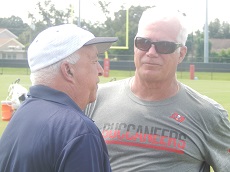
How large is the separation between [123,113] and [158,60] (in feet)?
1.34

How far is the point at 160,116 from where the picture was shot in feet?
11.4

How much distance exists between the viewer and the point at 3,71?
45688mm

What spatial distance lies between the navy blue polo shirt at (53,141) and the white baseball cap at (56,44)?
149 millimetres

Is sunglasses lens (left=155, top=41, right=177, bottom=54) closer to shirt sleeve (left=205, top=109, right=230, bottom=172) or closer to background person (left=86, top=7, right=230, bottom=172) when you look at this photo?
background person (left=86, top=7, right=230, bottom=172)

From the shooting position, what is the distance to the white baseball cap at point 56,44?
8.25 ft

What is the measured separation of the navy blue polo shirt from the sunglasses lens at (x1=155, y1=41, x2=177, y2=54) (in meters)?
1.24

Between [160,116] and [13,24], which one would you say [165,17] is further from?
[13,24]

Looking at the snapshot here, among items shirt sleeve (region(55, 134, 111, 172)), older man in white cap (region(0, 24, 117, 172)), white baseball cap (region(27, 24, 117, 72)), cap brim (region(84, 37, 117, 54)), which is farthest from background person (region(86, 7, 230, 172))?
shirt sleeve (region(55, 134, 111, 172))

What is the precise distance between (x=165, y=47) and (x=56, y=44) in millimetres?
1192

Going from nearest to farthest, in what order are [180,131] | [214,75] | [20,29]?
[180,131] < [214,75] < [20,29]

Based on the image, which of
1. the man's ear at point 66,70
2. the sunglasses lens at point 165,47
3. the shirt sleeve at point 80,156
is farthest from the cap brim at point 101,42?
the sunglasses lens at point 165,47

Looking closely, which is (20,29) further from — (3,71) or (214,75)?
(214,75)

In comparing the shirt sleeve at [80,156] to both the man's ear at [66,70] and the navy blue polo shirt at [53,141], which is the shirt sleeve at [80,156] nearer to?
the navy blue polo shirt at [53,141]

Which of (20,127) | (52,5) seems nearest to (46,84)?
(20,127)
